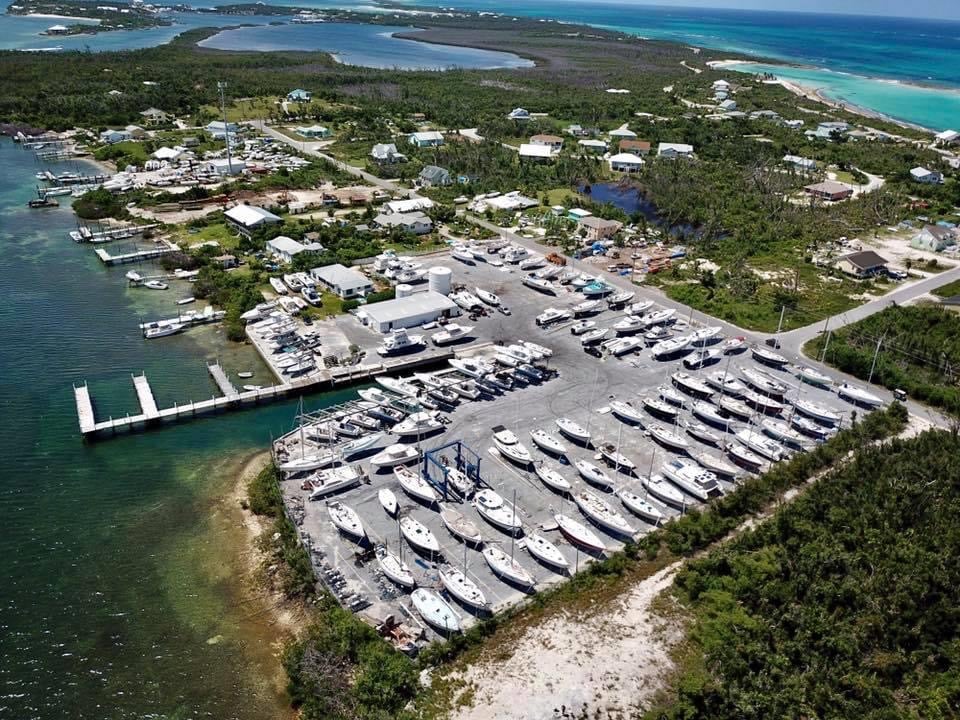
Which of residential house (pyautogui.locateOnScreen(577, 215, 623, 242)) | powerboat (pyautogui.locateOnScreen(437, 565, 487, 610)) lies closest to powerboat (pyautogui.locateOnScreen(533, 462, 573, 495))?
powerboat (pyautogui.locateOnScreen(437, 565, 487, 610))

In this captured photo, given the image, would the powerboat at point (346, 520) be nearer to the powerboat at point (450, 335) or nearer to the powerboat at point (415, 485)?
the powerboat at point (415, 485)

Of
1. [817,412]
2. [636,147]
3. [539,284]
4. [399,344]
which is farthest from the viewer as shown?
[636,147]

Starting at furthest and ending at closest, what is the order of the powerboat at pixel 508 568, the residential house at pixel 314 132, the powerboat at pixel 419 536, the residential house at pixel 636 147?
the residential house at pixel 314 132, the residential house at pixel 636 147, the powerboat at pixel 419 536, the powerboat at pixel 508 568

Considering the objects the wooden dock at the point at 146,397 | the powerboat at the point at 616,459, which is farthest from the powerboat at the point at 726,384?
the wooden dock at the point at 146,397

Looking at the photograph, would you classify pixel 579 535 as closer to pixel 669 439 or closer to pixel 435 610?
pixel 435 610

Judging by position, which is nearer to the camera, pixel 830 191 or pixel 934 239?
pixel 934 239

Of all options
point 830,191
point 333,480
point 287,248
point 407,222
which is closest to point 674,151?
point 830,191
